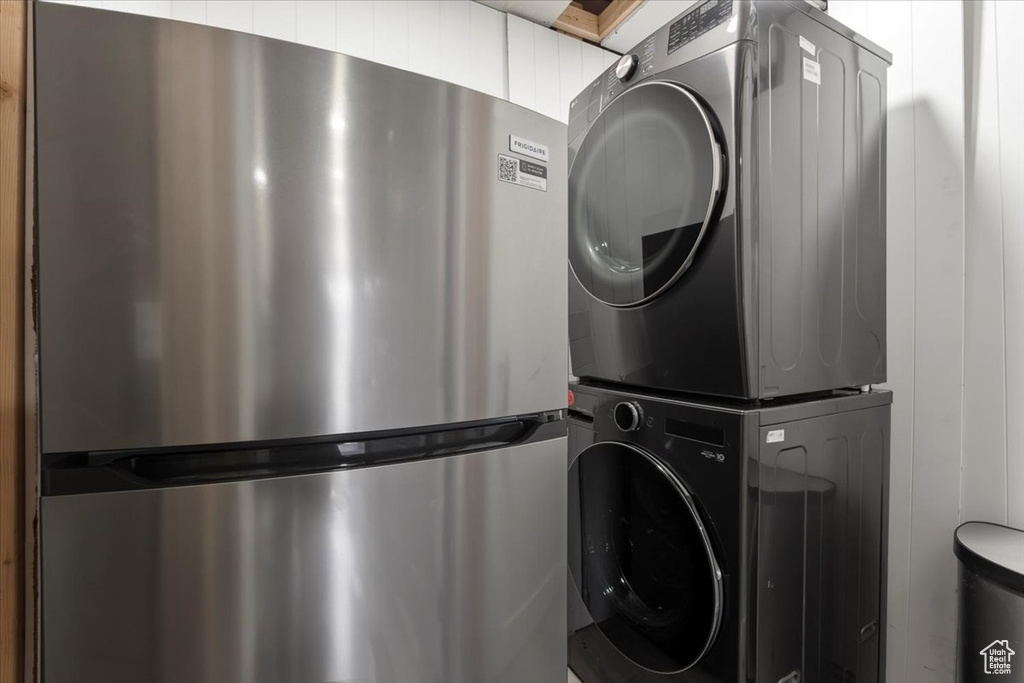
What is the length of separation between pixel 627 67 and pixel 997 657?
4.93 ft

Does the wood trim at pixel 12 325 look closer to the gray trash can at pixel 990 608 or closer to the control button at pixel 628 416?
the control button at pixel 628 416

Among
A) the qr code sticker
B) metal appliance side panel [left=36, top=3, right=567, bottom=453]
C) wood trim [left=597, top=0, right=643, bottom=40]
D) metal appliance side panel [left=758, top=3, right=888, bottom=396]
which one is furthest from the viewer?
wood trim [left=597, top=0, right=643, bottom=40]

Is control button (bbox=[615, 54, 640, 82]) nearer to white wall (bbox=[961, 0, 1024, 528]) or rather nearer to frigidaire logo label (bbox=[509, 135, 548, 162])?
Result: frigidaire logo label (bbox=[509, 135, 548, 162])

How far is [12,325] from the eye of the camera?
0.58 metres

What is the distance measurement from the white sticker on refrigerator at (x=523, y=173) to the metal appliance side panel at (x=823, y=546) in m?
0.66

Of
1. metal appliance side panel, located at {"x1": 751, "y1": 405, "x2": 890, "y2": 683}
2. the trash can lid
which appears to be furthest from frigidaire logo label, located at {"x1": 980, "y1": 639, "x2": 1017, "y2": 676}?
metal appliance side panel, located at {"x1": 751, "y1": 405, "x2": 890, "y2": 683}

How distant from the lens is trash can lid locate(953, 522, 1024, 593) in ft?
3.02

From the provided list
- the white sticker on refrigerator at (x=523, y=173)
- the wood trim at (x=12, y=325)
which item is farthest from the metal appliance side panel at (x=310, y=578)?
the white sticker on refrigerator at (x=523, y=173)

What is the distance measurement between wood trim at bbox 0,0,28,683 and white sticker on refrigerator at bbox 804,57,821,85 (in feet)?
4.39

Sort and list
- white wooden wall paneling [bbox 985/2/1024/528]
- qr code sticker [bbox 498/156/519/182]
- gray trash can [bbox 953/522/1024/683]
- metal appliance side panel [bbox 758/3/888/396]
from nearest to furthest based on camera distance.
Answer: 1. qr code sticker [bbox 498/156/519/182]
2. gray trash can [bbox 953/522/1024/683]
3. metal appliance side panel [bbox 758/3/888/396]
4. white wooden wall paneling [bbox 985/2/1024/528]

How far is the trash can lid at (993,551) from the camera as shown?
92 centimetres

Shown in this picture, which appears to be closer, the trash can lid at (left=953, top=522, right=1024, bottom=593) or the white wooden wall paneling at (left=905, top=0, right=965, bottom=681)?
the trash can lid at (left=953, top=522, right=1024, bottom=593)

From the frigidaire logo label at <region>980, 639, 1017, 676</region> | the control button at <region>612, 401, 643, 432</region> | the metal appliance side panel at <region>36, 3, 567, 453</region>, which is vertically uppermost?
the metal appliance side panel at <region>36, 3, 567, 453</region>

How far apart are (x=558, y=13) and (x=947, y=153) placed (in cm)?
138
